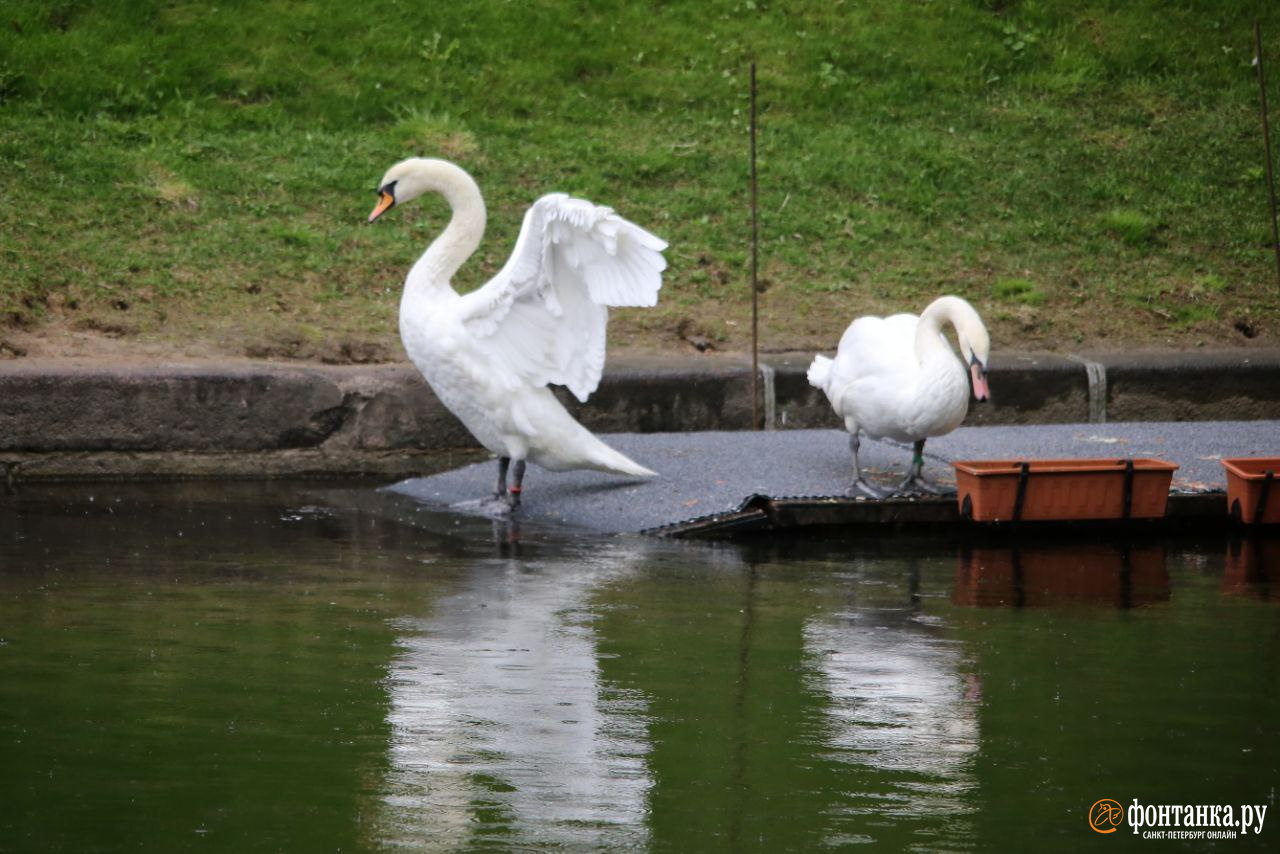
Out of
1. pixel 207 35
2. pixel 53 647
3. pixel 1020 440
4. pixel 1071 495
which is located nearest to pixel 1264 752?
pixel 1071 495

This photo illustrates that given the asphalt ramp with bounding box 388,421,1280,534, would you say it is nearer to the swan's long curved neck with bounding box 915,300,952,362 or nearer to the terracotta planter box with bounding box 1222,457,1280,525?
the terracotta planter box with bounding box 1222,457,1280,525

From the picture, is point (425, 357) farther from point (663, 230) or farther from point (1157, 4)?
point (1157, 4)

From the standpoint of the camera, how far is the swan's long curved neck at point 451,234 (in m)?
8.45

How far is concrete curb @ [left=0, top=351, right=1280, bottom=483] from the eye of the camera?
30.1ft

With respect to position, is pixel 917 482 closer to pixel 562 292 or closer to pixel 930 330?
pixel 930 330

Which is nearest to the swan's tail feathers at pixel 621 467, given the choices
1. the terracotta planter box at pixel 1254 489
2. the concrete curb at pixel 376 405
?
the concrete curb at pixel 376 405

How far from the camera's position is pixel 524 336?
8.42 meters

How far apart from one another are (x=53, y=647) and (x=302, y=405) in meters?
3.69

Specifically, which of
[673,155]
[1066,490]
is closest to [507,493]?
[1066,490]

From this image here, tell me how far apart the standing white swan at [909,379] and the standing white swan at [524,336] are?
97cm

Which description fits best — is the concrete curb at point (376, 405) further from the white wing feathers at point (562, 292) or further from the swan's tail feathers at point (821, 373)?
the white wing feathers at point (562, 292)

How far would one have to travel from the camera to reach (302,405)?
9.40 metres

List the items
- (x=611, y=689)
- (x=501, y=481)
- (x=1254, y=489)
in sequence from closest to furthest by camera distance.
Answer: (x=611, y=689) < (x=1254, y=489) < (x=501, y=481)

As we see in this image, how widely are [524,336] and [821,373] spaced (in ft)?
4.56
